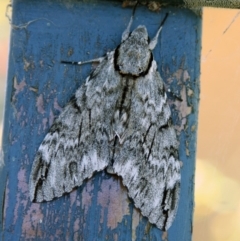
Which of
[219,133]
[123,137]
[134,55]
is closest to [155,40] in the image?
[134,55]

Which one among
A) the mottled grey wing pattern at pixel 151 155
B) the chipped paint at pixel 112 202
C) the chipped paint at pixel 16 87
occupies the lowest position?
the chipped paint at pixel 112 202

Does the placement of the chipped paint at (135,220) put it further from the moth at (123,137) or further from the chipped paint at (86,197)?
the chipped paint at (86,197)

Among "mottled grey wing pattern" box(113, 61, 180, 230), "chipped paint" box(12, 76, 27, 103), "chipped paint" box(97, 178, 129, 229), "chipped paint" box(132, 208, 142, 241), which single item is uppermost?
"chipped paint" box(12, 76, 27, 103)

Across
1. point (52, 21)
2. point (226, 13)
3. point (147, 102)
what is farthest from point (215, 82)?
point (52, 21)

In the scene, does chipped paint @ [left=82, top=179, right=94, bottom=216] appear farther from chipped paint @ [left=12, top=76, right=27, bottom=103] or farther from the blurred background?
the blurred background

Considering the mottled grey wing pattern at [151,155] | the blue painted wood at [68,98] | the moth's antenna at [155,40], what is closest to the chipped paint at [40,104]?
the blue painted wood at [68,98]

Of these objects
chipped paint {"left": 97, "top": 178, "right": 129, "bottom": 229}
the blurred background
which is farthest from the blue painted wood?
the blurred background
